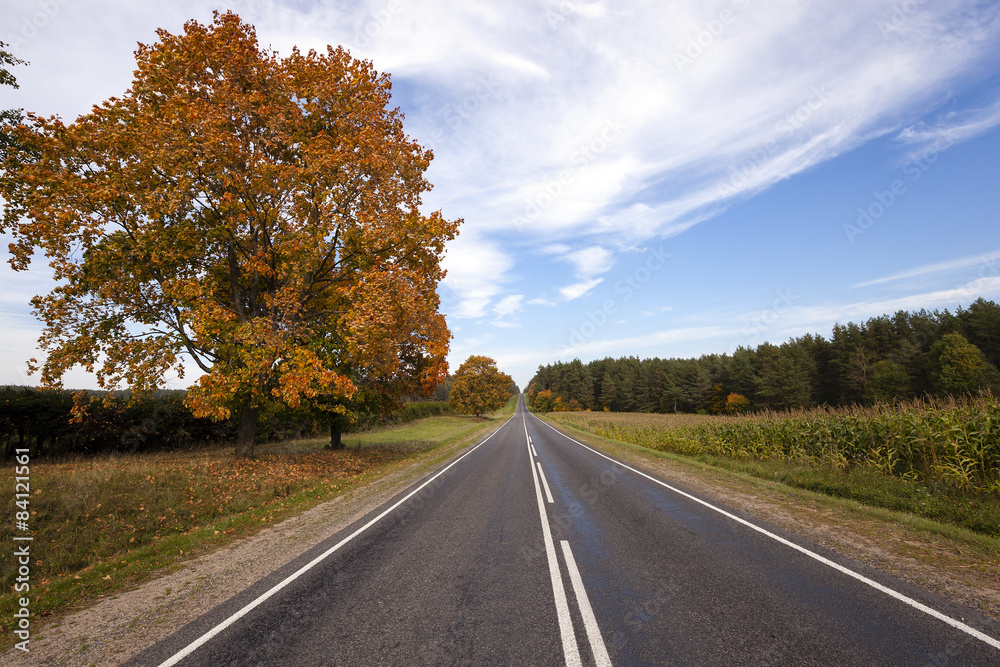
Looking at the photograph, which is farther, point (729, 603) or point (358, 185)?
point (358, 185)

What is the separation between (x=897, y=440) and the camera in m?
11.0

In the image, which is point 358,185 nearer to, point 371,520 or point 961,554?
point 371,520

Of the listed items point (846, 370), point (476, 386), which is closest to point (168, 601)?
point (476, 386)

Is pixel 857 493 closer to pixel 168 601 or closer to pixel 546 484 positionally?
pixel 546 484

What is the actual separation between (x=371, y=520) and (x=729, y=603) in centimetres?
651

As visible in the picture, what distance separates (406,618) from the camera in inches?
165

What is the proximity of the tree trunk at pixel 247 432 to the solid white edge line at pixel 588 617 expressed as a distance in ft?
42.9

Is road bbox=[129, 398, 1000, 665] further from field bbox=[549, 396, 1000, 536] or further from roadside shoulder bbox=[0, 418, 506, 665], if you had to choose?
field bbox=[549, 396, 1000, 536]

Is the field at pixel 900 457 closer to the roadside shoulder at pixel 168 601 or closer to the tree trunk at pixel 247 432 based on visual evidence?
the roadside shoulder at pixel 168 601

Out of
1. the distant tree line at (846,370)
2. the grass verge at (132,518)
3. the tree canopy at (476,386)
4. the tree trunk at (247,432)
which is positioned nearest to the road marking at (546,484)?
the grass verge at (132,518)

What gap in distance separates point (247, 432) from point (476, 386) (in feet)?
183

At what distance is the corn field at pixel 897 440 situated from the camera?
30.3 ft

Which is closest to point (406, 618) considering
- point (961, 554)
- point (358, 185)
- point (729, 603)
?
point (729, 603)

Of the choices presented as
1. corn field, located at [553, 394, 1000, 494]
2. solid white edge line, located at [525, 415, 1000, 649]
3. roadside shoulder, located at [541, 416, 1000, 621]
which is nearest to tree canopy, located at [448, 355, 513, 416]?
corn field, located at [553, 394, 1000, 494]
